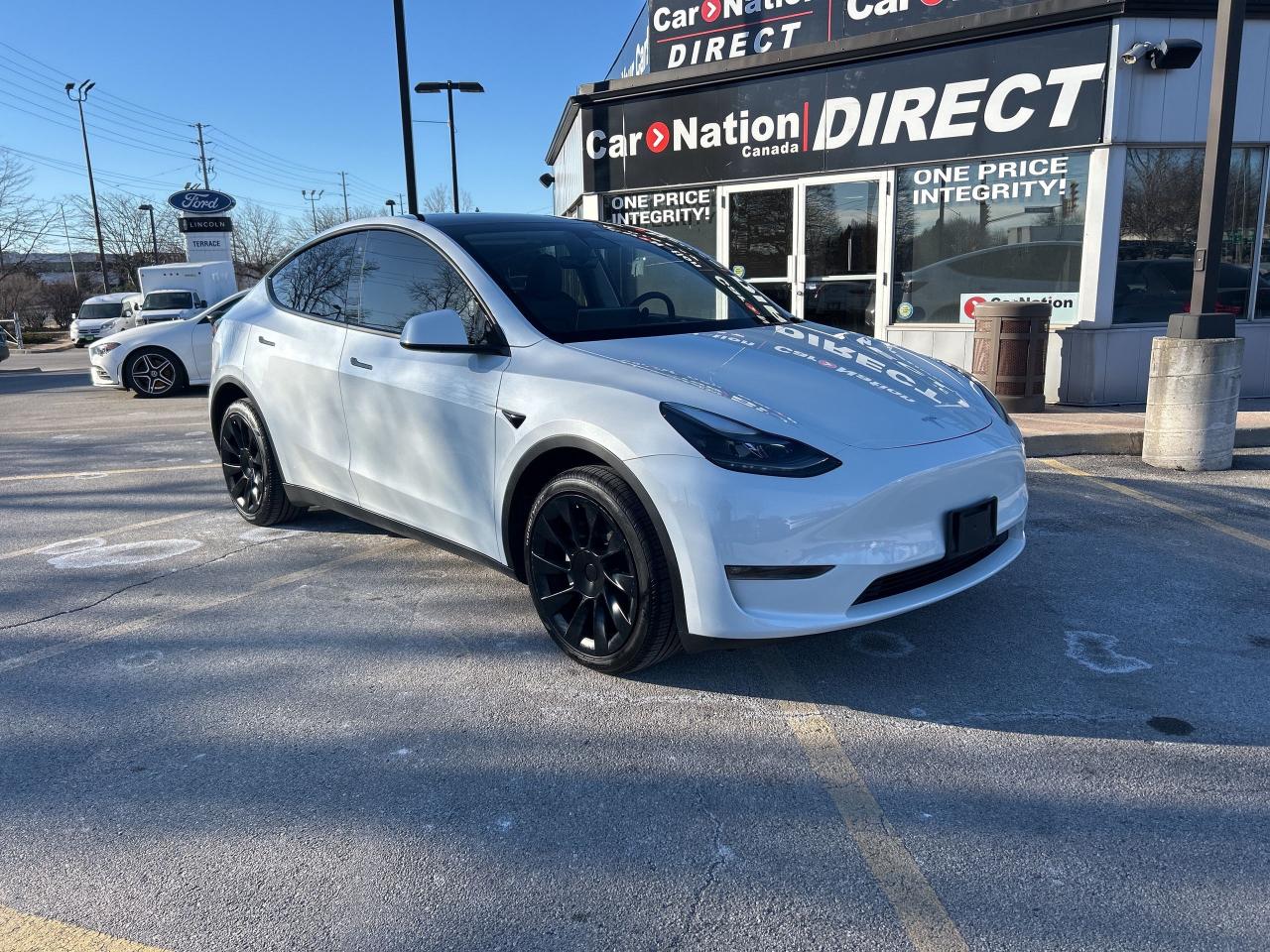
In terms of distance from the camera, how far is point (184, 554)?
16.3 feet

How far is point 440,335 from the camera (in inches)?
137

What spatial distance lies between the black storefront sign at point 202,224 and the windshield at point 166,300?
7677mm

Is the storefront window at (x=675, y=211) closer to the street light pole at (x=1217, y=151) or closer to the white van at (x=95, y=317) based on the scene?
the street light pole at (x=1217, y=151)

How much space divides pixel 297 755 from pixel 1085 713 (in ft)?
8.24

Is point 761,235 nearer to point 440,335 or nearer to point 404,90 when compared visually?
point 404,90

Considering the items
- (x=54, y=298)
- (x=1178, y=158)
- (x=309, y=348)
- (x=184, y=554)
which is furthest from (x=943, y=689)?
(x=54, y=298)

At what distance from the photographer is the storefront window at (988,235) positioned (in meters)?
9.13

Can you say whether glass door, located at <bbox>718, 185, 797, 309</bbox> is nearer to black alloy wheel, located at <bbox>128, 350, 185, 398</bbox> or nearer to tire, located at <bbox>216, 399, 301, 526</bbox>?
tire, located at <bbox>216, 399, 301, 526</bbox>

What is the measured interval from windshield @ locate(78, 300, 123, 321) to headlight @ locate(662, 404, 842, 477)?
34777 mm

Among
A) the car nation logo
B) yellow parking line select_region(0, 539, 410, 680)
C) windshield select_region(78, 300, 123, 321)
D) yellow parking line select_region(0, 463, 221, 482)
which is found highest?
the car nation logo

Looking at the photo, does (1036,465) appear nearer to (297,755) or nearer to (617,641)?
(617,641)

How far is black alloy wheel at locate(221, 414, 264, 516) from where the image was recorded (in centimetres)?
515

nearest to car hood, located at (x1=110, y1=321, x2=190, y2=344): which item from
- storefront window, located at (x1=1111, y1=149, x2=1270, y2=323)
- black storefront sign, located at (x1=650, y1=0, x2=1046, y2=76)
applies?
black storefront sign, located at (x1=650, y1=0, x2=1046, y2=76)

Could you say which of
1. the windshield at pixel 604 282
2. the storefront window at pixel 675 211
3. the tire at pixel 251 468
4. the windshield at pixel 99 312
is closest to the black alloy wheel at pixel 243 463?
the tire at pixel 251 468
